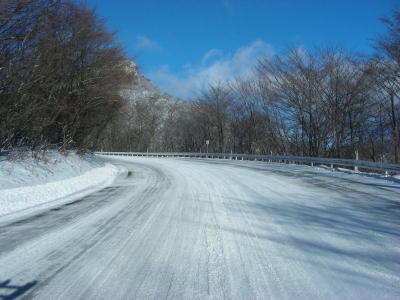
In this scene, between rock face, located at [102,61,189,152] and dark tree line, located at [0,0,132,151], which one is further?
rock face, located at [102,61,189,152]

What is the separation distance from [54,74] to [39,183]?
6038 millimetres

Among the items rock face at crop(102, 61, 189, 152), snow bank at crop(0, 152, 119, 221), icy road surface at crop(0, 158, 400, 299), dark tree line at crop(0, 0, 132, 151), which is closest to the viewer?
icy road surface at crop(0, 158, 400, 299)

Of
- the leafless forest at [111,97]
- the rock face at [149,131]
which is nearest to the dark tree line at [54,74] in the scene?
the leafless forest at [111,97]

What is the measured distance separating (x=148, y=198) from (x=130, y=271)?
532cm

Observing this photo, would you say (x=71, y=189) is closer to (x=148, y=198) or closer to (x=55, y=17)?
(x=148, y=198)

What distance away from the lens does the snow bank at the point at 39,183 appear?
8.17m

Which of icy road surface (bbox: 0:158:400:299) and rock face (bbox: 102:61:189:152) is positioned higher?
rock face (bbox: 102:61:189:152)

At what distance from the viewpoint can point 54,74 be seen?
1426 cm

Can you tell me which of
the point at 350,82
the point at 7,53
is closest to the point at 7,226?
the point at 7,53

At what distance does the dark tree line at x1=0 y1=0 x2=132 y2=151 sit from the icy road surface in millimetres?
6746

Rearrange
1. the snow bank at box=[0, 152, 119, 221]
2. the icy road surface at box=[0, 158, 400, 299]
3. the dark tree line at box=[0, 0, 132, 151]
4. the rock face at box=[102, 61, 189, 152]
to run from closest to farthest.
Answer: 1. the icy road surface at box=[0, 158, 400, 299]
2. the snow bank at box=[0, 152, 119, 221]
3. the dark tree line at box=[0, 0, 132, 151]
4. the rock face at box=[102, 61, 189, 152]

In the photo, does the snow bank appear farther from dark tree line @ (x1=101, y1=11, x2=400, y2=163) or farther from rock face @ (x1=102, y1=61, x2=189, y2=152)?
rock face @ (x1=102, y1=61, x2=189, y2=152)

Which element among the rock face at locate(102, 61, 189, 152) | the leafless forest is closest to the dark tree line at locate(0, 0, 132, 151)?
the leafless forest

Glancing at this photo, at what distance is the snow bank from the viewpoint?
26.8 ft
